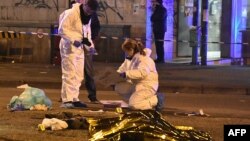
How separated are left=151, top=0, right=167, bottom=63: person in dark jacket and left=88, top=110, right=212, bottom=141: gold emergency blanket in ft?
35.7

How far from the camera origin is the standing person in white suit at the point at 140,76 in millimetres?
9508

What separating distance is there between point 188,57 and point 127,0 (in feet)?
10.8

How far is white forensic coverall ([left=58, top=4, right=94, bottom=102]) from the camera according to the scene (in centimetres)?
1019

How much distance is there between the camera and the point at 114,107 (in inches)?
416

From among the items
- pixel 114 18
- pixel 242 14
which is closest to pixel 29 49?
pixel 114 18

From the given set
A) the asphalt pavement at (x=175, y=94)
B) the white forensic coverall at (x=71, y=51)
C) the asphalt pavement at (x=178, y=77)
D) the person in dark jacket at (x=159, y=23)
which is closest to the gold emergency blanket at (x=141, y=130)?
the asphalt pavement at (x=175, y=94)

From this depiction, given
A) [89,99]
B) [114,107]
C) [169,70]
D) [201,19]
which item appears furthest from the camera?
[201,19]

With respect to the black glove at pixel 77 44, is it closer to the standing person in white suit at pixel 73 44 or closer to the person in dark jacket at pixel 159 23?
the standing person in white suit at pixel 73 44

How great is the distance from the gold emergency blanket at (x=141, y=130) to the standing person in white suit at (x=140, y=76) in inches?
62.9

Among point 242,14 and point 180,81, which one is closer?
point 180,81

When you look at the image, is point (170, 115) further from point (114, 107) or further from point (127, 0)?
point (127, 0)

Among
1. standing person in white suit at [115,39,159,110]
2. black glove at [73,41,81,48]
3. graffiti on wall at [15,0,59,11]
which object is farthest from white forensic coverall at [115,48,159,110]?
graffiti on wall at [15,0,59,11]

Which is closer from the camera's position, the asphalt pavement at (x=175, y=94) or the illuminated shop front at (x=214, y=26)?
the asphalt pavement at (x=175, y=94)

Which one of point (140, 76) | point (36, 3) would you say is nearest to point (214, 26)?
point (36, 3)
